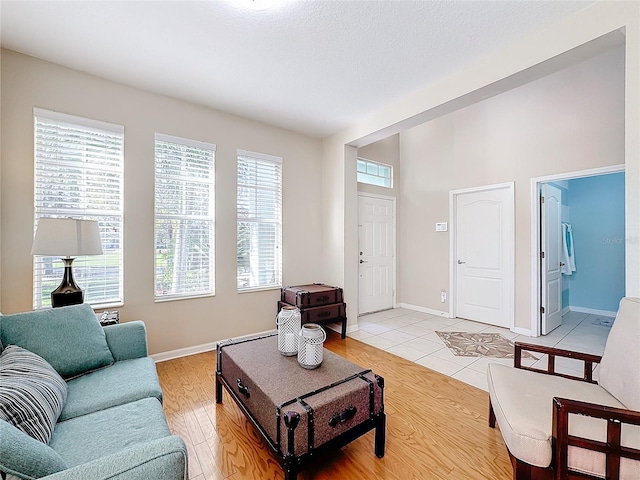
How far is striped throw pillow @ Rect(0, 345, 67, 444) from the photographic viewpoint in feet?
3.24

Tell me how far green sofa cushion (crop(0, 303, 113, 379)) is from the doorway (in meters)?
4.66

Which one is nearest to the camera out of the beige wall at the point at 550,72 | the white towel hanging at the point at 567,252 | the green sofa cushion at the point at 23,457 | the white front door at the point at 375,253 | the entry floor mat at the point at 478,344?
the green sofa cushion at the point at 23,457

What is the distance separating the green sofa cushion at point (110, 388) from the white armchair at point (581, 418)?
183 centimetres

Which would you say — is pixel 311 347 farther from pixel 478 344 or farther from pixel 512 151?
pixel 512 151

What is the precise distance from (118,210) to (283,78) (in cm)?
201

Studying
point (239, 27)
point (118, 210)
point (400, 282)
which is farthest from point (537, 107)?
point (118, 210)

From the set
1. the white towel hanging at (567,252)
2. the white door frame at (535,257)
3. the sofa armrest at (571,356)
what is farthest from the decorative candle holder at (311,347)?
the white towel hanging at (567,252)

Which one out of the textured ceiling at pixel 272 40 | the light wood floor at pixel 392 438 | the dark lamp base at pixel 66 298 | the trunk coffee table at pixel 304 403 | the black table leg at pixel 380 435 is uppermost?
the textured ceiling at pixel 272 40

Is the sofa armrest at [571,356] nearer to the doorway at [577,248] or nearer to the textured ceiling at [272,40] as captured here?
the textured ceiling at [272,40]

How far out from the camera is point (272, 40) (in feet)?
6.95

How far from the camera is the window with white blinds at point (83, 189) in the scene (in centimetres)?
236

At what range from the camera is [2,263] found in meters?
2.21

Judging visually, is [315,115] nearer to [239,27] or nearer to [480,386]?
[239,27]

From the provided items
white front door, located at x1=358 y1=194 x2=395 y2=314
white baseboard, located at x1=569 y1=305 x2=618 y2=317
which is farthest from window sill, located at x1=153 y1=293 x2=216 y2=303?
white baseboard, located at x1=569 y1=305 x2=618 y2=317
